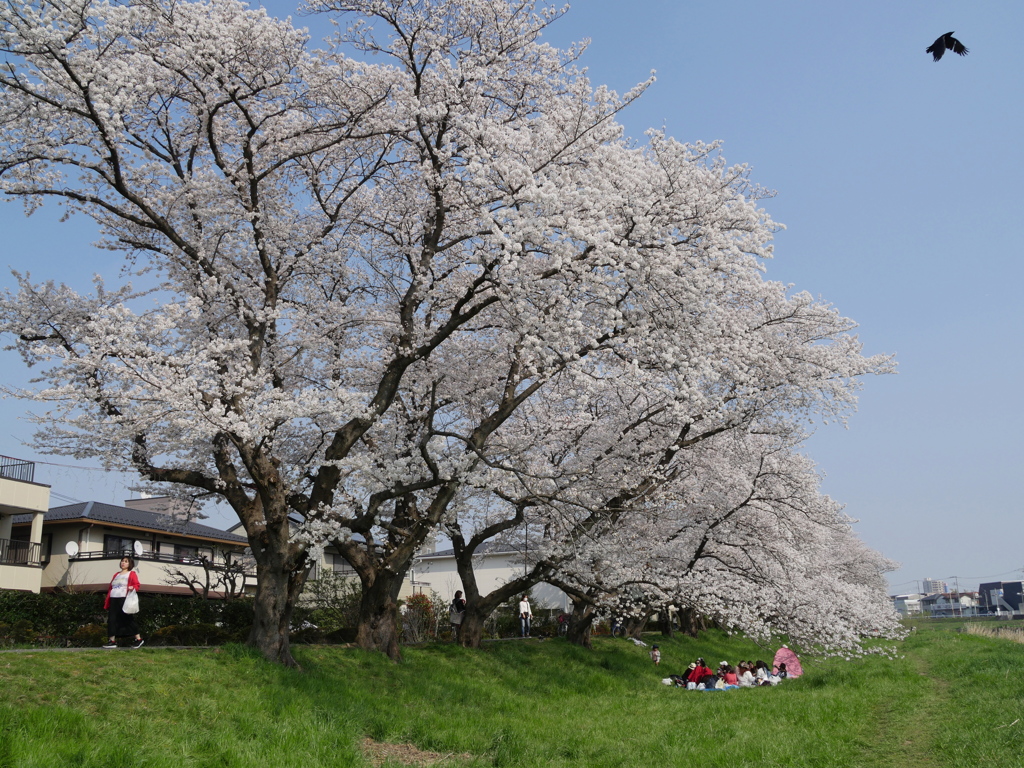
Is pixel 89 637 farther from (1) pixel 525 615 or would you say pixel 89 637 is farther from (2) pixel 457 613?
(1) pixel 525 615

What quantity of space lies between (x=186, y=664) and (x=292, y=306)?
672cm

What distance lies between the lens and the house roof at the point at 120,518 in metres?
30.3

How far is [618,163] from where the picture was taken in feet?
38.4

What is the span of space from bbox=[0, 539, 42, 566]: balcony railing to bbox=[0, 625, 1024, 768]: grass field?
19407mm

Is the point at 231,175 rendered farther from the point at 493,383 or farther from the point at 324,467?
the point at 493,383

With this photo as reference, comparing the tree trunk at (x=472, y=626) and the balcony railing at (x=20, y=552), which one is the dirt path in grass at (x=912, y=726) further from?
the balcony railing at (x=20, y=552)

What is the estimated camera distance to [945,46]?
256 inches

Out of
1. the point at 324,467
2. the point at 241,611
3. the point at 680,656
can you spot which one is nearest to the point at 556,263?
the point at 324,467

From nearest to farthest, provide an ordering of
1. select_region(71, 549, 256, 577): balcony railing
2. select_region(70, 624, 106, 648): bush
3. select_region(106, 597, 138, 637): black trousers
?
select_region(106, 597, 138, 637): black trousers
select_region(70, 624, 106, 648): bush
select_region(71, 549, 256, 577): balcony railing

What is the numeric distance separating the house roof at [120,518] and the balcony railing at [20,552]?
1.58 metres

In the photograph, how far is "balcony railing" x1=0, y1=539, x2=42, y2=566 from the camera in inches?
1078

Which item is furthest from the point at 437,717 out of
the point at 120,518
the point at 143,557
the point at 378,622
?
the point at 120,518

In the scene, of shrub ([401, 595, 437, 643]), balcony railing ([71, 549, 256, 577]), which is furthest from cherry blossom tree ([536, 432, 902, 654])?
balcony railing ([71, 549, 256, 577])

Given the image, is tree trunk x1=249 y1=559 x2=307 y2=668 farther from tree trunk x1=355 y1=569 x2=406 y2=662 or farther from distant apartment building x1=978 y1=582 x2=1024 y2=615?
distant apartment building x1=978 y1=582 x2=1024 y2=615
